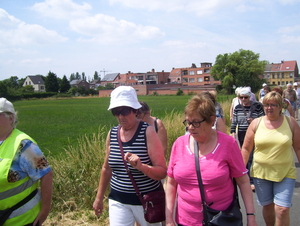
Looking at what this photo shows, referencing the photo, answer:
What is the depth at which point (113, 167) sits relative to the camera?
290 centimetres

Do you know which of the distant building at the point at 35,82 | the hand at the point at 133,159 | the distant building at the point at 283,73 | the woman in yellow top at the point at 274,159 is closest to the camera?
Result: the hand at the point at 133,159

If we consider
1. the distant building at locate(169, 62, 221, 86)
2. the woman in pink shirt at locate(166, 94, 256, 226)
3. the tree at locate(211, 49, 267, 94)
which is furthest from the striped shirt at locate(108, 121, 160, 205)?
the distant building at locate(169, 62, 221, 86)

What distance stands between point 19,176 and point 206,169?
146 centimetres

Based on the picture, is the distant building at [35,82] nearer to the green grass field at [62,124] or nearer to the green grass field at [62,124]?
the green grass field at [62,124]

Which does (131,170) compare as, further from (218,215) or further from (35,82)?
(35,82)

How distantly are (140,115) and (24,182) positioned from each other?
184cm

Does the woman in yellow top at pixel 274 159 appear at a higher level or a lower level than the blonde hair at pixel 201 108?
lower

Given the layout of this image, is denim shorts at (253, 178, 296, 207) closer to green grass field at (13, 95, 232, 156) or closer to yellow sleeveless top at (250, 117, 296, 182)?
yellow sleeveless top at (250, 117, 296, 182)

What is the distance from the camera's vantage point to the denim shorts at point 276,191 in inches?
136

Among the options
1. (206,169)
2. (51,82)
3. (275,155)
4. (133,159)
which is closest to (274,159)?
(275,155)

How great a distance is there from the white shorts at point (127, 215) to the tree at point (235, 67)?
7121cm

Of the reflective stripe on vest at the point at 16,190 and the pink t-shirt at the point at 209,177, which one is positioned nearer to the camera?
the pink t-shirt at the point at 209,177

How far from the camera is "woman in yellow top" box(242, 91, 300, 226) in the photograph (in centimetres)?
358

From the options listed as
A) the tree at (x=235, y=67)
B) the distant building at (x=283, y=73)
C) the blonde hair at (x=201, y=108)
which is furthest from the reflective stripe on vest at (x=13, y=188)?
the distant building at (x=283, y=73)
